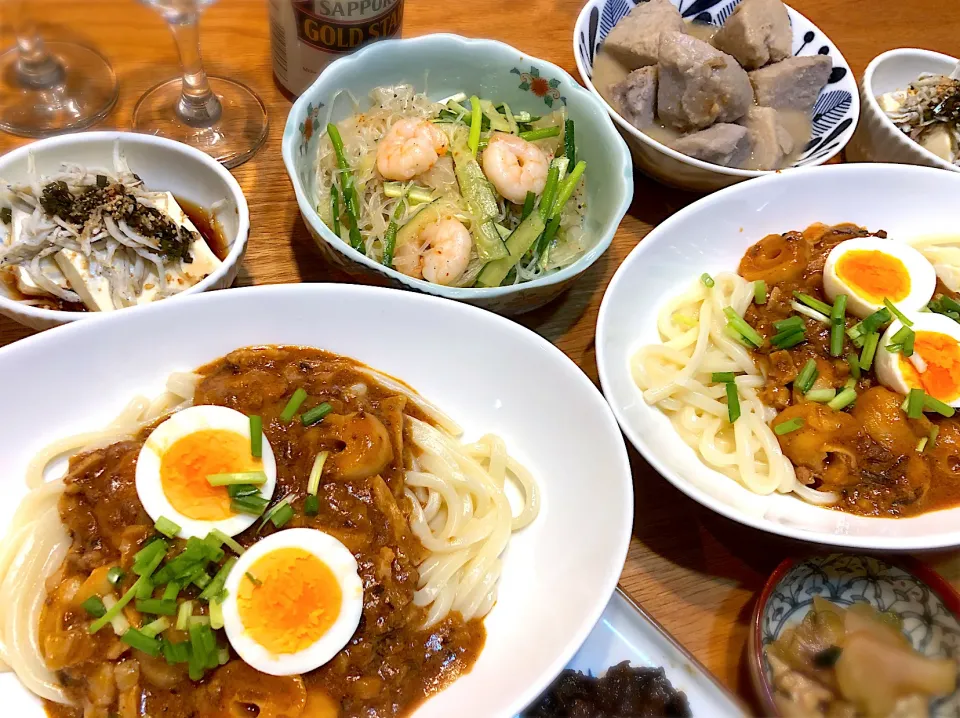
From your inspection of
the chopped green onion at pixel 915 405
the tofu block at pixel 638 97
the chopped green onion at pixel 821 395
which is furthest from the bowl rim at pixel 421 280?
the chopped green onion at pixel 915 405

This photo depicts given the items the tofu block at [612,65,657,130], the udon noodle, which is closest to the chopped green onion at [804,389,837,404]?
the udon noodle

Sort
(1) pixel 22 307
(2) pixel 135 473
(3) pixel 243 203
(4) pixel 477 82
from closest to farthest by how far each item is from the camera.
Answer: (2) pixel 135 473, (1) pixel 22 307, (3) pixel 243 203, (4) pixel 477 82

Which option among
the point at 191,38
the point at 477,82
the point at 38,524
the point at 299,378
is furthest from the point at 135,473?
the point at 477,82

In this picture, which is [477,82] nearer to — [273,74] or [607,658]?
[273,74]

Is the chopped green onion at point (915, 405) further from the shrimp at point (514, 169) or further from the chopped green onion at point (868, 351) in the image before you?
the shrimp at point (514, 169)

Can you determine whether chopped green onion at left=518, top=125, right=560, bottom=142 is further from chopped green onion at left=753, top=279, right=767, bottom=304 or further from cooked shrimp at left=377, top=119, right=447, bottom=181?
chopped green onion at left=753, top=279, right=767, bottom=304
